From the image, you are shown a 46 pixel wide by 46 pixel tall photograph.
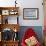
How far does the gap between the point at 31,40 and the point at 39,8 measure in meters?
1.25

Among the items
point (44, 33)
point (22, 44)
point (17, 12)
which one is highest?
point (17, 12)

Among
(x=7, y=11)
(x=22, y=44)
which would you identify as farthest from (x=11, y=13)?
(x=22, y=44)

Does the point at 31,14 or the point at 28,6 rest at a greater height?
the point at 28,6

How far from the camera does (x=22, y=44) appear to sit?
4.91 meters

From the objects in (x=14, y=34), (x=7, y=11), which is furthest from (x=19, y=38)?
(x=7, y=11)

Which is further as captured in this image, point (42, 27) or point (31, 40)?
point (42, 27)

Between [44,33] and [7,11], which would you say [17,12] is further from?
[44,33]

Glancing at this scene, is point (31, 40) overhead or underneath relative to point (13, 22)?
underneath

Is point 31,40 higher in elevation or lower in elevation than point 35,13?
lower

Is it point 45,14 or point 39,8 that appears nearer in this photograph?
point 45,14

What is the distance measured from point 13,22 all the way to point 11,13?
1.15ft

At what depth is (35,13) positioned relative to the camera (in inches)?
211

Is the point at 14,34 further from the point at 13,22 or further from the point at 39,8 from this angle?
the point at 39,8

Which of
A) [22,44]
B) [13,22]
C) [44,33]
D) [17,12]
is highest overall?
[17,12]
